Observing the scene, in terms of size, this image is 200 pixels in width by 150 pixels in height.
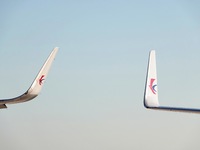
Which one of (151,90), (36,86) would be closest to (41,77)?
(36,86)

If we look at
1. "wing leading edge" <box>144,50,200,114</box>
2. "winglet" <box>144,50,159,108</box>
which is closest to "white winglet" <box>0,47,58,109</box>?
"wing leading edge" <box>144,50,200,114</box>

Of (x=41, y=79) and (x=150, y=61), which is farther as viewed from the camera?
(x=150, y=61)

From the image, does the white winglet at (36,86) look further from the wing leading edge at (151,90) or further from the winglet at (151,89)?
the winglet at (151,89)

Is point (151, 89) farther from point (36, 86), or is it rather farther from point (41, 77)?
point (36, 86)

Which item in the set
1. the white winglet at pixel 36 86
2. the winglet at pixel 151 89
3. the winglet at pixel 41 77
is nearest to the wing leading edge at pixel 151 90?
the winglet at pixel 151 89

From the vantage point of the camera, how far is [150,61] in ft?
257

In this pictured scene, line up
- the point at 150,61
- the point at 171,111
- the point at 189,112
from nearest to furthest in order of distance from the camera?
the point at 189,112 → the point at 171,111 → the point at 150,61

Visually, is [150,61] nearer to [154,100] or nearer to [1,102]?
[154,100]

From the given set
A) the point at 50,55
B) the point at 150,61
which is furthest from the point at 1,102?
the point at 150,61

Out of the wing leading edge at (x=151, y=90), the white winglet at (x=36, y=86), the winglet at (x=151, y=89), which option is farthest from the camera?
the winglet at (x=151, y=89)

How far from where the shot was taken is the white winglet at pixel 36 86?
54031 mm

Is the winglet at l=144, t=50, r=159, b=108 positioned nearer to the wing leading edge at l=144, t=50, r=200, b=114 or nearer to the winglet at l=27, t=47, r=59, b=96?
the wing leading edge at l=144, t=50, r=200, b=114

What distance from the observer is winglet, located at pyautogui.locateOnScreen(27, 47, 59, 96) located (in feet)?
177

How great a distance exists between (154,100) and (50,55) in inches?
896
